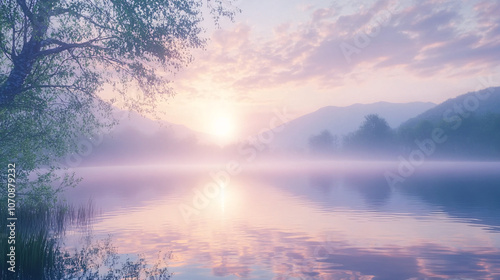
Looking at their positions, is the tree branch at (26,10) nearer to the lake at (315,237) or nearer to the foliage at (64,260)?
the foliage at (64,260)

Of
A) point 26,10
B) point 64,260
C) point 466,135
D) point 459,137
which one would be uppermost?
point 466,135

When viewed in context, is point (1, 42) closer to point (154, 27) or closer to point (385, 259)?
point (154, 27)

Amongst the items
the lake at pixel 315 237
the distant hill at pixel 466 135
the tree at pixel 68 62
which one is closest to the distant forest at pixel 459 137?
the distant hill at pixel 466 135

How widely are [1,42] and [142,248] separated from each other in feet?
39.1

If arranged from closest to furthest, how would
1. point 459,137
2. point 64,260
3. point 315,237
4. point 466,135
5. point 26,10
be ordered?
point 26,10
point 64,260
point 315,237
point 466,135
point 459,137

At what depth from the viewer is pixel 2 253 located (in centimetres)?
1387

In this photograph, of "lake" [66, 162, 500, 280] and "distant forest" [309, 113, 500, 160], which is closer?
"lake" [66, 162, 500, 280]

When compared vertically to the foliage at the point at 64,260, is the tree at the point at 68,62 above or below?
above

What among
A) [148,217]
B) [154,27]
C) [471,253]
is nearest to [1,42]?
[154,27]

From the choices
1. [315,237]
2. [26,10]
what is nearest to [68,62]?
[26,10]

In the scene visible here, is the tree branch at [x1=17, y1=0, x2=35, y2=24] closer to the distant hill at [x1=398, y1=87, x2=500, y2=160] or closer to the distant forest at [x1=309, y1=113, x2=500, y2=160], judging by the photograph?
the distant hill at [x1=398, y1=87, x2=500, y2=160]

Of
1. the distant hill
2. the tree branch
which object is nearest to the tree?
the tree branch

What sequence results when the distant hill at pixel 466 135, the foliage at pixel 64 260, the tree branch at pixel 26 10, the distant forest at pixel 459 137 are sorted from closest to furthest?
1. the foliage at pixel 64 260
2. the tree branch at pixel 26 10
3. the distant hill at pixel 466 135
4. the distant forest at pixel 459 137

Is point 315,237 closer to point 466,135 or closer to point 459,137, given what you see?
point 466,135
